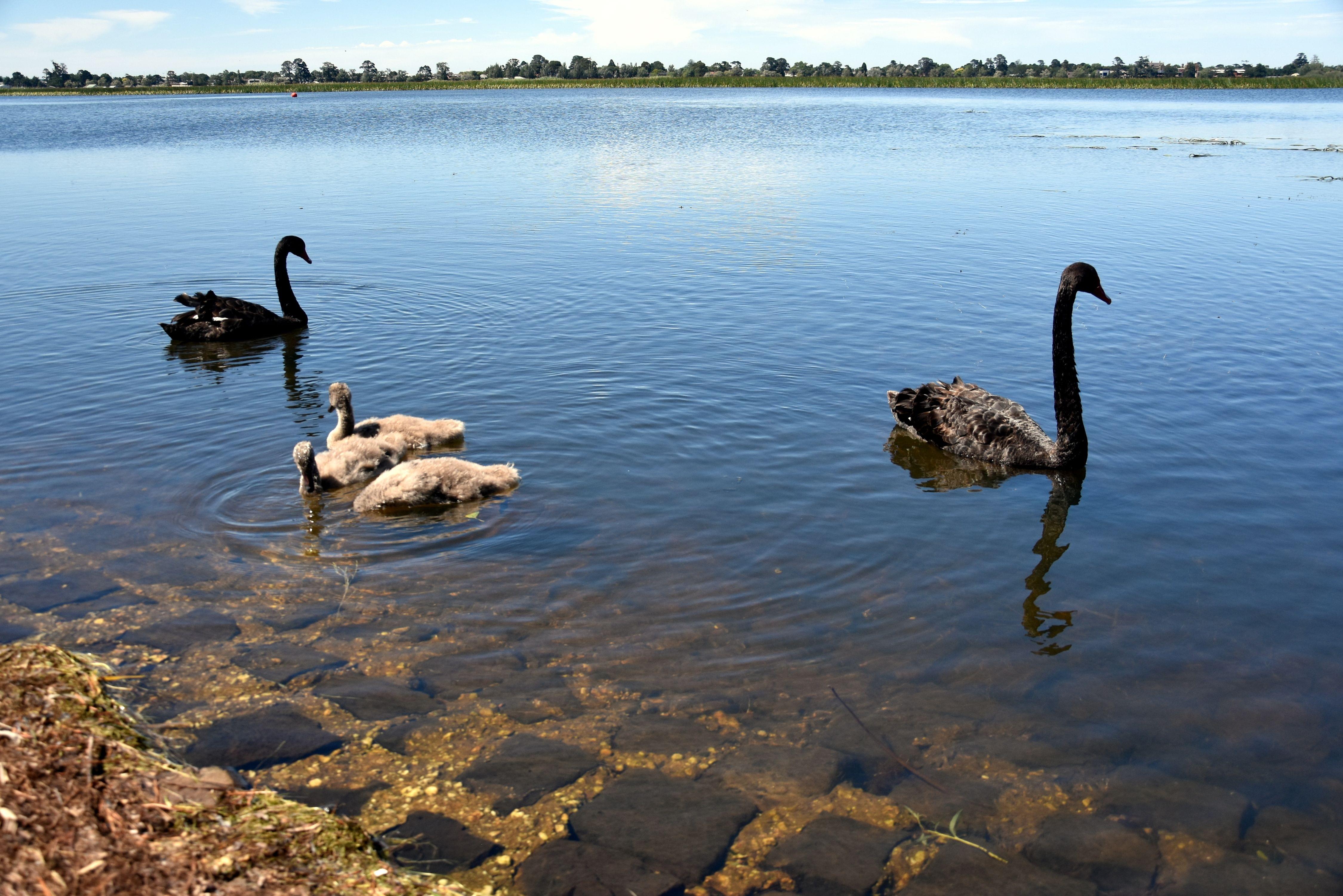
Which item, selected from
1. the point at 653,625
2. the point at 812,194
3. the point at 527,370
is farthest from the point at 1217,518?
the point at 812,194

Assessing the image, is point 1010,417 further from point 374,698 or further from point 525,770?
point 374,698

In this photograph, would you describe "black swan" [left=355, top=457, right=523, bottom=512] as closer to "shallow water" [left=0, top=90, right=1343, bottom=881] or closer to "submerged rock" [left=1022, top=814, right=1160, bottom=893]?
"shallow water" [left=0, top=90, right=1343, bottom=881]

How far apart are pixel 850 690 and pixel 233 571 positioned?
418 cm

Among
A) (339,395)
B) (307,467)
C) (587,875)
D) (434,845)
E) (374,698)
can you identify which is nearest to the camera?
(587,875)

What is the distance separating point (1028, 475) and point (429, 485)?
17.5 feet

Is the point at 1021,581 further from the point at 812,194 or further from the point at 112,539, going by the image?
the point at 812,194

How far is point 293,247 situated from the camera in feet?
48.0

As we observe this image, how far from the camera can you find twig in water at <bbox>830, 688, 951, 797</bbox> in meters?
4.51

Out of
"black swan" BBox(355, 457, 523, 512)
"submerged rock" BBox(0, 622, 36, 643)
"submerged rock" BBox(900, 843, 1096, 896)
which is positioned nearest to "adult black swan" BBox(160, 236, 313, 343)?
"black swan" BBox(355, 457, 523, 512)

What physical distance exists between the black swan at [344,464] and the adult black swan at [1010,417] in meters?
4.96

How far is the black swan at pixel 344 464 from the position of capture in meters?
7.51

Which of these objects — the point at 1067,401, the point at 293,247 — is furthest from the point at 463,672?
the point at 293,247

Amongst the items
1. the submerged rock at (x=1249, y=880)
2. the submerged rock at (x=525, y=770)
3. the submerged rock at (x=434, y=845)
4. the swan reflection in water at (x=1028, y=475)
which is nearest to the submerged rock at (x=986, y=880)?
the submerged rock at (x=1249, y=880)

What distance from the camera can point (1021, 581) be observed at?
21.5 feet
